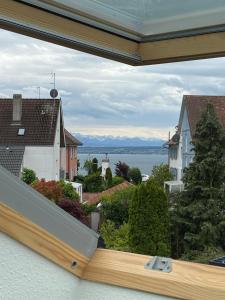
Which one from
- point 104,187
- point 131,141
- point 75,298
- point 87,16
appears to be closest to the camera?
point 75,298

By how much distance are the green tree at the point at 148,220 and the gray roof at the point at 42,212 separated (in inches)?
226

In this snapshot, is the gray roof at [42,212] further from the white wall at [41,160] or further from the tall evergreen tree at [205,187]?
the white wall at [41,160]

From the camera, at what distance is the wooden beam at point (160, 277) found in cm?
75

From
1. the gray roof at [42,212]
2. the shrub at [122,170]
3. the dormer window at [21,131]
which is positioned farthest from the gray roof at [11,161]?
the shrub at [122,170]

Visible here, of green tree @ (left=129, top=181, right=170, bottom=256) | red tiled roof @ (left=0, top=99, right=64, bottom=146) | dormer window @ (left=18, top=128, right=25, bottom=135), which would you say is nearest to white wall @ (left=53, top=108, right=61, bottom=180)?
red tiled roof @ (left=0, top=99, right=64, bottom=146)

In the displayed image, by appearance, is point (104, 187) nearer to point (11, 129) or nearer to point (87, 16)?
point (11, 129)

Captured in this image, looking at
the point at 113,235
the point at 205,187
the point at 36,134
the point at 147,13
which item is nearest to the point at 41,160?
the point at 36,134

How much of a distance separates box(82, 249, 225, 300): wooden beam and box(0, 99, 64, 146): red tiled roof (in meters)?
13.8

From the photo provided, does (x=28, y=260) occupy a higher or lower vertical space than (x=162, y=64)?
lower

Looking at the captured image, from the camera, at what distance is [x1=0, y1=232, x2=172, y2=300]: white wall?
791mm

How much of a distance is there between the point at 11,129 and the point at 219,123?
27.5ft

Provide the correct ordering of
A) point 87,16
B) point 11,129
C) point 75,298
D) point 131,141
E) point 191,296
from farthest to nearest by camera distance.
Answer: point 11,129 < point 131,141 < point 87,16 < point 75,298 < point 191,296

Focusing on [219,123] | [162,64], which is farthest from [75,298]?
[219,123]

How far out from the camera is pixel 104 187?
18.9m
